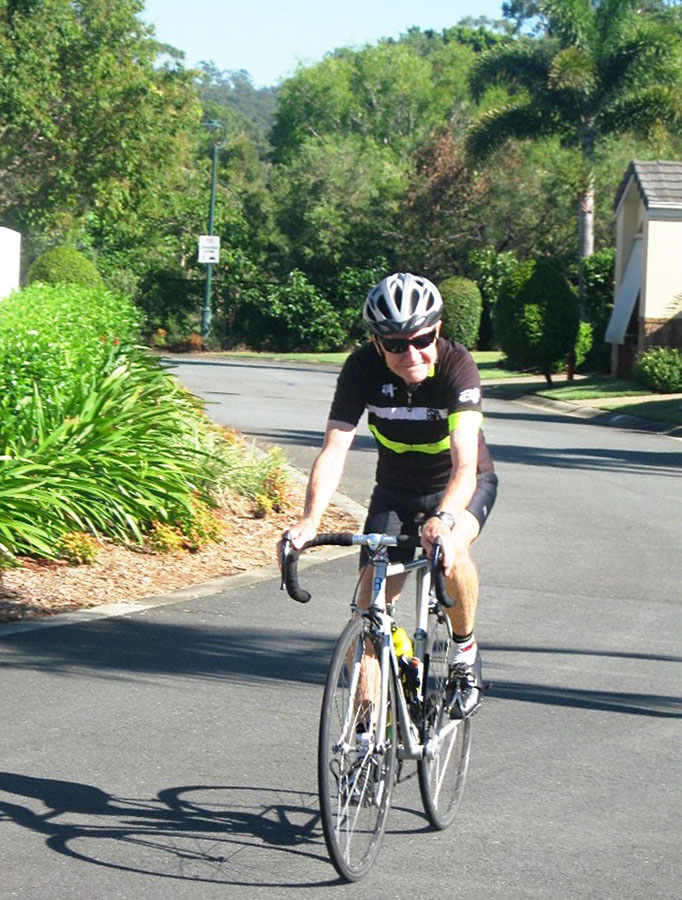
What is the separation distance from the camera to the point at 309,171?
5253cm

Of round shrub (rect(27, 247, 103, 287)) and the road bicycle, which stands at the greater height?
round shrub (rect(27, 247, 103, 287))

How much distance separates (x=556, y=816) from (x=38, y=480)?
541 centimetres

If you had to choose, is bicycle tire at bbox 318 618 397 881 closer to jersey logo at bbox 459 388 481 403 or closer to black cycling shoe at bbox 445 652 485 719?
black cycling shoe at bbox 445 652 485 719

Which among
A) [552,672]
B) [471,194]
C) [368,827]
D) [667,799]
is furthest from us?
[471,194]

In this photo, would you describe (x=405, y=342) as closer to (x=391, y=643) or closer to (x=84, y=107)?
(x=391, y=643)

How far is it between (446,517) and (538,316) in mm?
27808

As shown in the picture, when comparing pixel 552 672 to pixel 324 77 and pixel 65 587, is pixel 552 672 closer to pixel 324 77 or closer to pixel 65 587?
pixel 65 587

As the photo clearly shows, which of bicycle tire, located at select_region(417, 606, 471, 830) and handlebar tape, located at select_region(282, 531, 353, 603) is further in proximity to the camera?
bicycle tire, located at select_region(417, 606, 471, 830)

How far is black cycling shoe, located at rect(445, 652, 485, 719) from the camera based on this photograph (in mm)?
5371

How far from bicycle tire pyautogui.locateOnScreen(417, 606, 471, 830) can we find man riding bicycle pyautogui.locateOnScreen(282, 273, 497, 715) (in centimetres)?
6

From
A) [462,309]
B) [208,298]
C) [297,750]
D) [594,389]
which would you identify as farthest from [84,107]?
[297,750]

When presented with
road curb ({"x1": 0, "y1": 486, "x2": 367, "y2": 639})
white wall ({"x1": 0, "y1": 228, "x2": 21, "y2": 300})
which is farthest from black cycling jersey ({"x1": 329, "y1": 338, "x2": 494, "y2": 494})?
white wall ({"x1": 0, "y1": 228, "x2": 21, "y2": 300})

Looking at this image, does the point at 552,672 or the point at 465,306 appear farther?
the point at 465,306

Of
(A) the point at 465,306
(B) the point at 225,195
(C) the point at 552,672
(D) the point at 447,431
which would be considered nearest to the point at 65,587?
(C) the point at 552,672
